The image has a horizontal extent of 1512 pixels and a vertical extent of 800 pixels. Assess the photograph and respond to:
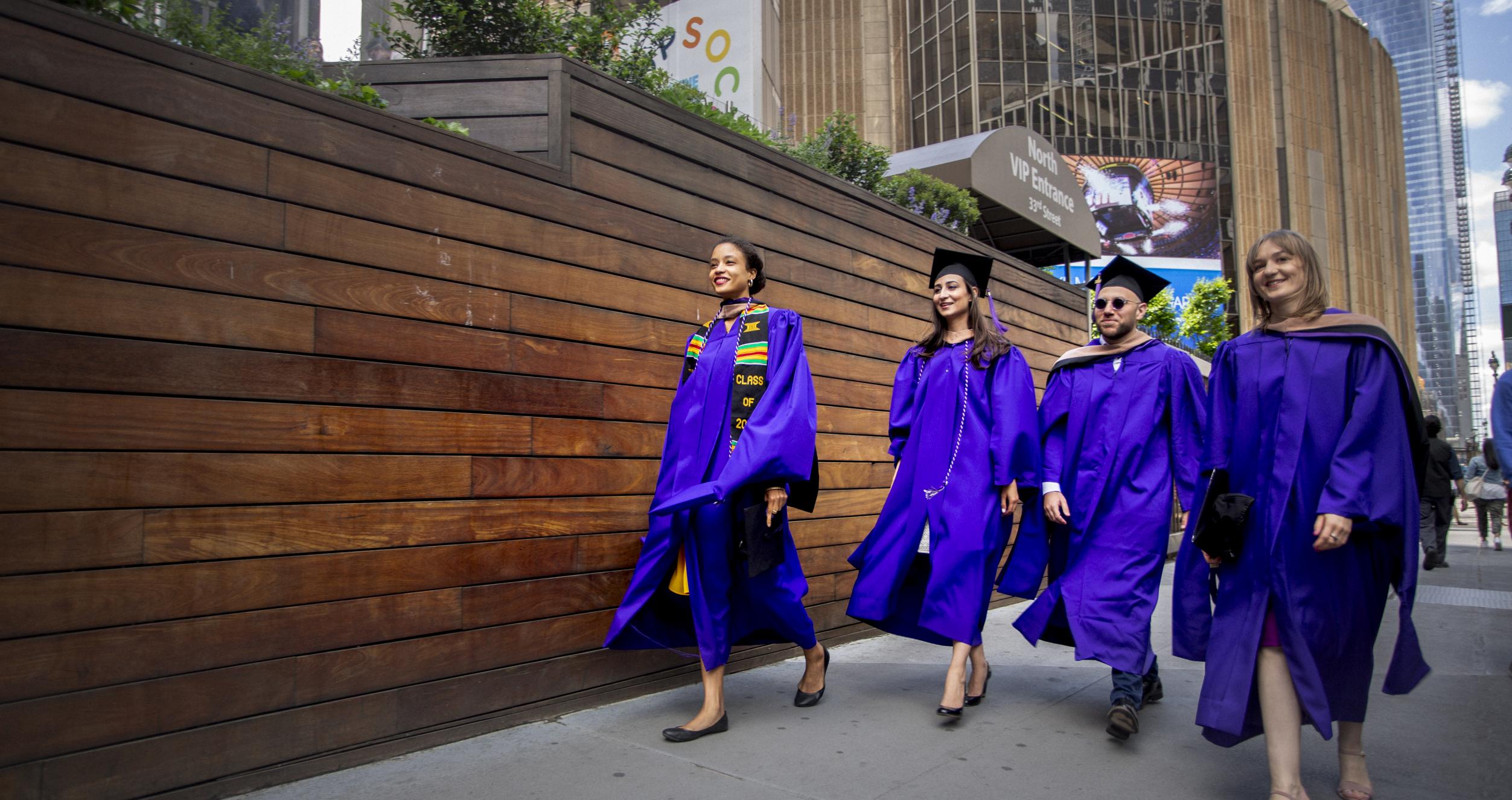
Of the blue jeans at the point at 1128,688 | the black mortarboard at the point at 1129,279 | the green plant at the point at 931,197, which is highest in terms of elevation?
the green plant at the point at 931,197

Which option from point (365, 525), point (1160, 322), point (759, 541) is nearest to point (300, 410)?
point (365, 525)

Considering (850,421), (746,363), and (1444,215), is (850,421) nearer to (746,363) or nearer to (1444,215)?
(746,363)

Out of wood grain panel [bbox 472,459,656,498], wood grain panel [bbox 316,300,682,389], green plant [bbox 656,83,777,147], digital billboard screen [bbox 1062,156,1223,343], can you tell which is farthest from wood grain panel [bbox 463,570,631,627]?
digital billboard screen [bbox 1062,156,1223,343]

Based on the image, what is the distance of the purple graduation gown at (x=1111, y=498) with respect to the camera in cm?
354

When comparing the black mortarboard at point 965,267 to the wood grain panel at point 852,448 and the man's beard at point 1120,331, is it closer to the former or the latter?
the man's beard at point 1120,331

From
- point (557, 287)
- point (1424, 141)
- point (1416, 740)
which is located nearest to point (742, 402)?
point (557, 287)

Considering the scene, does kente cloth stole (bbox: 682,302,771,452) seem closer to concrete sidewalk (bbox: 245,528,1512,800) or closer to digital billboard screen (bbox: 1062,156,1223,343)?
concrete sidewalk (bbox: 245,528,1512,800)

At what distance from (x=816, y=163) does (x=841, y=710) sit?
4.59 metres

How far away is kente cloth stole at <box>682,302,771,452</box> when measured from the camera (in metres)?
3.45

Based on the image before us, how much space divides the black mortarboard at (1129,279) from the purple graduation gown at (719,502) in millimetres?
1410

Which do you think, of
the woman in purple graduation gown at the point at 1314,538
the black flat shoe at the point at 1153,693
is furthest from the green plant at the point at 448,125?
the black flat shoe at the point at 1153,693

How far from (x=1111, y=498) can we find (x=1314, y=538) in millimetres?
1033

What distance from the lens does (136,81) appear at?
2.56 metres

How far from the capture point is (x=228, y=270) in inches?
106
